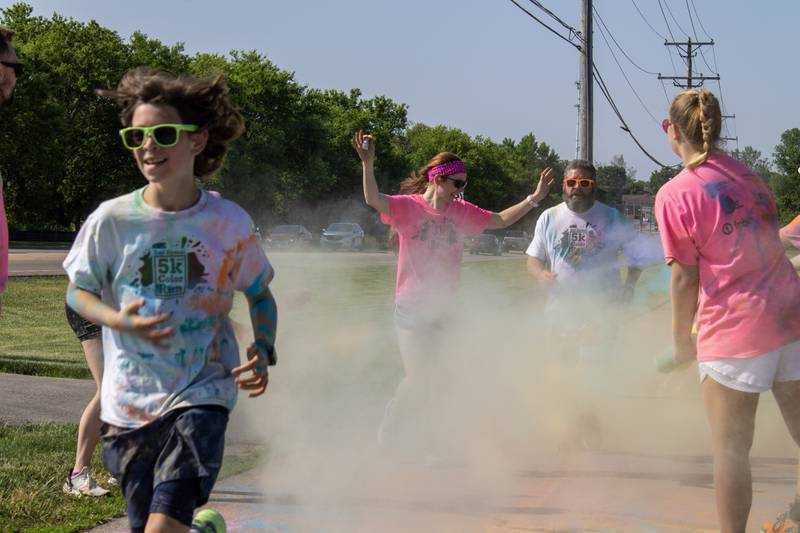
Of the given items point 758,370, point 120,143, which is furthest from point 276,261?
point 120,143

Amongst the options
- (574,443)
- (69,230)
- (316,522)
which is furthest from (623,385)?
(69,230)

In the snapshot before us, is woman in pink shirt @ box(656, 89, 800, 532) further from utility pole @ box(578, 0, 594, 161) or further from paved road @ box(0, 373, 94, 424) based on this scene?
utility pole @ box(578, 0, 594, 161)

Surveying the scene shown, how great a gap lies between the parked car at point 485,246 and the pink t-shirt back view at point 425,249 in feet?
144

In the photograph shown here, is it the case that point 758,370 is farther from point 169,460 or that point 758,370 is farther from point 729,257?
point 169,460

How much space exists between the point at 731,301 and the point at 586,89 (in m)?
16.3

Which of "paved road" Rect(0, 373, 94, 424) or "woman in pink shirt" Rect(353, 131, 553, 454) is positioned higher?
"woman in pink shirt" Rect(353, 131, 553, 454)

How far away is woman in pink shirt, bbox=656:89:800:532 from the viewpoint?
12.7 ft

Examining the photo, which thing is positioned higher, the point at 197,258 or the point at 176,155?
the point at 176,155

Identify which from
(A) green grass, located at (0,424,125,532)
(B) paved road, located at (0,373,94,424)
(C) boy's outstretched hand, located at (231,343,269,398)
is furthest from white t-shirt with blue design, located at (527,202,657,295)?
(C) boy's outstretched hand, located at (231,343,269,398)

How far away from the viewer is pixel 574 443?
21.4 feet

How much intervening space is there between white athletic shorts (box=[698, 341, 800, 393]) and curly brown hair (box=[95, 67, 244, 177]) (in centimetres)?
195

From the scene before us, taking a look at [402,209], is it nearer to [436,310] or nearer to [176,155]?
[436,310]

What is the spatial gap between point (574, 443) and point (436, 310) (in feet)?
4.20

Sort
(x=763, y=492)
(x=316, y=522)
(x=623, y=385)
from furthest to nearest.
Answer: (x=623, y=385) → (x=763, y=492) → (x=316, y=522)
